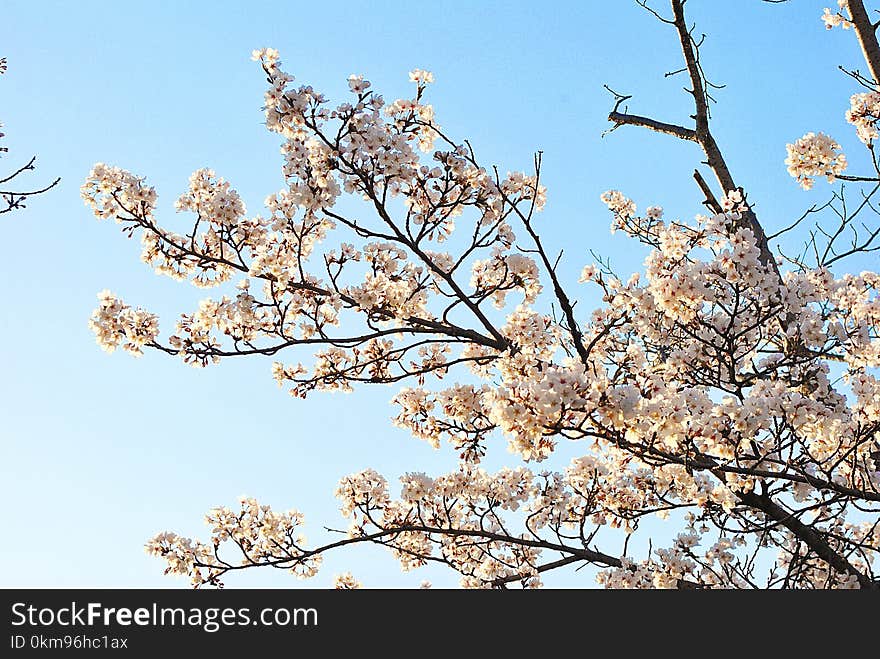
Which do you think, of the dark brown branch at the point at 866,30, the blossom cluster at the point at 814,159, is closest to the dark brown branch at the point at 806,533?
the blossom cluster at the point at 814,159

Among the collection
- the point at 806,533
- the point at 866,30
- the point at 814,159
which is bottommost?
the point at 806,533

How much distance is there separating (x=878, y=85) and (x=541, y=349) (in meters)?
3.52

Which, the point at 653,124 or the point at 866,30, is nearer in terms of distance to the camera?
the point at 866,30

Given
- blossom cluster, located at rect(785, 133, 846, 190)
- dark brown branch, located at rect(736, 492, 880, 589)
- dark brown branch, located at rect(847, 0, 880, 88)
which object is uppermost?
Result: dark brown branch, located at rect(847, 0, 880, 88)

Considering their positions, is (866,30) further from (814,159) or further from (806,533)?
(806,533)

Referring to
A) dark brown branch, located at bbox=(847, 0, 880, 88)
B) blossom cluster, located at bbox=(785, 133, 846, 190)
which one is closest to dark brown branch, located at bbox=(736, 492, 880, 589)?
blossom cluster, located at bbox=(785, 133, 846, 190)

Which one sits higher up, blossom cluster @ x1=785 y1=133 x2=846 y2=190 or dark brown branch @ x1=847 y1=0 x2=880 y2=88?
dark brown branch @ x1=847 y1=0 x2=880 y2=88

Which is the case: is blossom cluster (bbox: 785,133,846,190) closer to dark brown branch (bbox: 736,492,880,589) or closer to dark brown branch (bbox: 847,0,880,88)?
dark brown branch (bbox: 847,0,880,88)

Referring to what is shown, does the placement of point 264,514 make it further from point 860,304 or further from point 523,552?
point 860,304

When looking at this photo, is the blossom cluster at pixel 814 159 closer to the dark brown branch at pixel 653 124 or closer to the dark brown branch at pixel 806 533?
the dark brown branch at pixel 653 124

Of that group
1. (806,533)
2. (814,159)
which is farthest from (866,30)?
(806,533)
